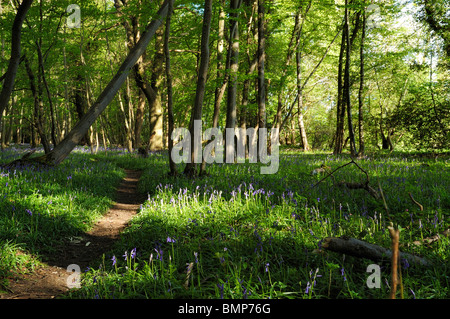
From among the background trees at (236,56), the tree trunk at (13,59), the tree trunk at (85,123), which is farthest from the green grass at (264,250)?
the tree trunk at (13,59)

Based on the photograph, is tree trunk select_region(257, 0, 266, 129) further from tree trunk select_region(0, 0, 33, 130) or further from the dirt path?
tree trunk select_region(0, 0, 33, 130)

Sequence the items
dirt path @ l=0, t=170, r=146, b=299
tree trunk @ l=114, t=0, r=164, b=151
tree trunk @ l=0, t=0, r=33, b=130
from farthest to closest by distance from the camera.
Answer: tree trunk @ l=114, t=0, r=164, b=151, tree trunk @ l=0, t=0, r=33, b=130, dirt path @ l=0, t=170, r=146, b=299

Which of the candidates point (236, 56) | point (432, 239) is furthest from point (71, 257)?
point (236, 56)

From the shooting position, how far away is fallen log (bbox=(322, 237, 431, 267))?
266cm

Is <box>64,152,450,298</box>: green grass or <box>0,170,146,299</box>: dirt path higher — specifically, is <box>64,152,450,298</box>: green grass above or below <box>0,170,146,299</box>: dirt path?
above

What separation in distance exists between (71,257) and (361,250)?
371cm

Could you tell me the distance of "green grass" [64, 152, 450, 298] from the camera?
8.22 feet

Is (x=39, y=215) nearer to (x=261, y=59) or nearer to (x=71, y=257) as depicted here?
(x=71, y=257)

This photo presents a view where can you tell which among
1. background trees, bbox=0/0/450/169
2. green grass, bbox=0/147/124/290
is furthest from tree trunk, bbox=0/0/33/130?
green grass, bbox=0/147/124/290

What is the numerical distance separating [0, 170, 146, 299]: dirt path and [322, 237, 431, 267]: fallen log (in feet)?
9.34

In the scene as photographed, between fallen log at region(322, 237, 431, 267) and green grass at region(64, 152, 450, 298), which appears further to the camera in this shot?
fallen log at region(322, 237, 431, 267)

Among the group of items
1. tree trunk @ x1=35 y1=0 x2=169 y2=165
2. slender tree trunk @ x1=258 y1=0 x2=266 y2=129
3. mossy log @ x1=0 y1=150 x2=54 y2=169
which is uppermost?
slender tree trunk @ x1=258 y1=0 x2=266 y2=129

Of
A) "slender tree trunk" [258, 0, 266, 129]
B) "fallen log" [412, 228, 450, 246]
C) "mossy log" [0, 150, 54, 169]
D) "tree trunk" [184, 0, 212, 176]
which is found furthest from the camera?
"slender tree trunk" [258, 0, 266, 129]

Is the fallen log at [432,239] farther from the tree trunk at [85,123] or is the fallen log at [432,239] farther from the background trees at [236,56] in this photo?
the tree trunk at [85,123]
